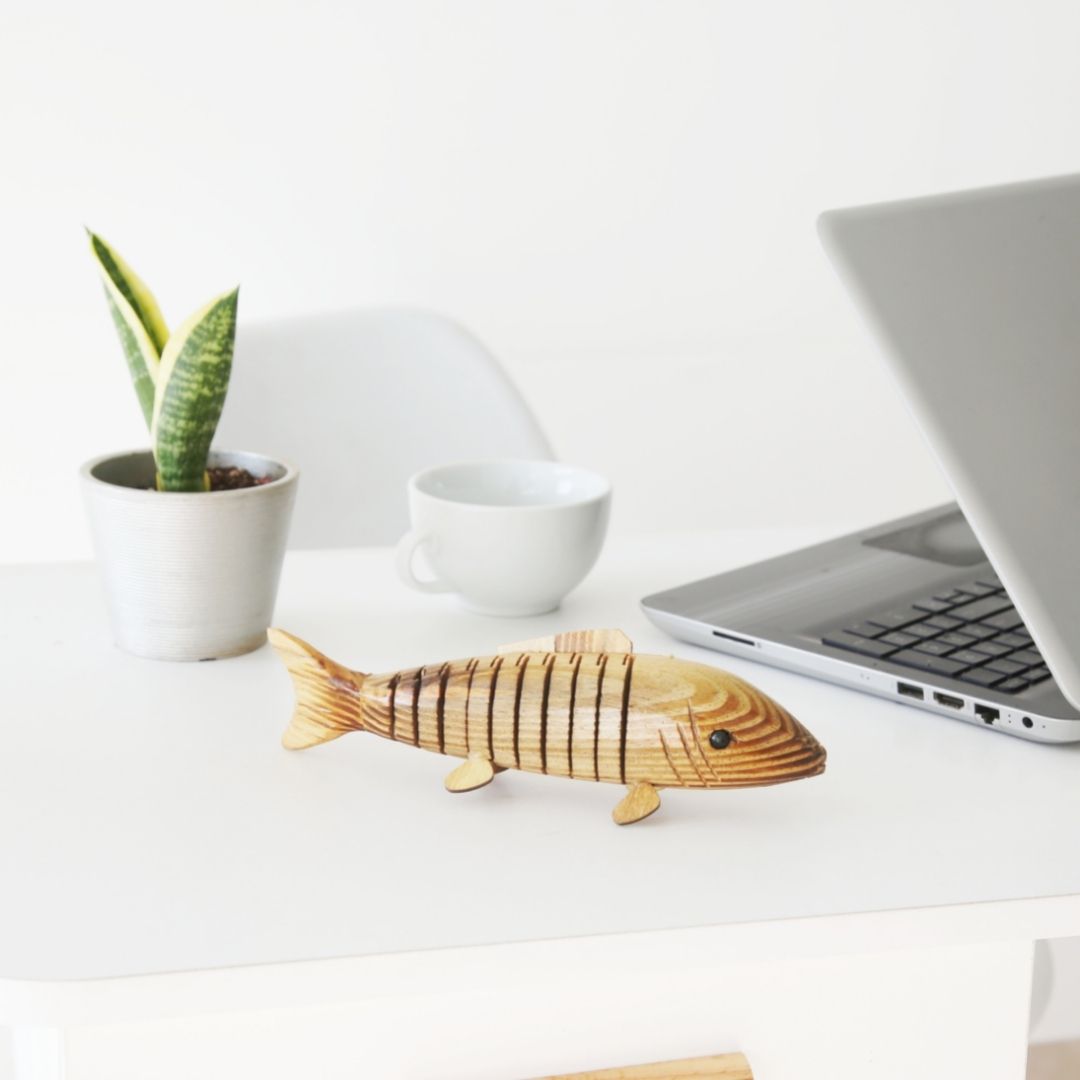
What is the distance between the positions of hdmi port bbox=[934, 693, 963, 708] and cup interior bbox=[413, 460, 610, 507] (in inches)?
9.7

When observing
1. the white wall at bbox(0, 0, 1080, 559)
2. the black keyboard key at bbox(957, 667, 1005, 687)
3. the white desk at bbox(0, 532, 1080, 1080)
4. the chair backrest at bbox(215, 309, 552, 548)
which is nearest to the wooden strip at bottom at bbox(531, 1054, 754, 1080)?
the white desk at bbox(0, 532, 1080, 1080)

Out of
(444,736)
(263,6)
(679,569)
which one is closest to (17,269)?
(263,6)

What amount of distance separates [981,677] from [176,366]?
1.28 ft

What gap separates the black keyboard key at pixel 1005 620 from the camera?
0.72 metres

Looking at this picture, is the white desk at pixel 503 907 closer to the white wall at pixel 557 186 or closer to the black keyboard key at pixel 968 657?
the black keyboard key at pixel 968 657

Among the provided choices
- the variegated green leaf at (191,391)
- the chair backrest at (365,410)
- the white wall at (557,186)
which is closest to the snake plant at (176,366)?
the variegated green leaf at (191,391)

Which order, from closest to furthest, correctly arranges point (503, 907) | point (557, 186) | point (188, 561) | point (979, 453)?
1. point (503, 907)
2. point (979, 453)
3. point (188, 561)
4. point (557, 186)

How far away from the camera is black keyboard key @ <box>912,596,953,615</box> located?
0.74 meters

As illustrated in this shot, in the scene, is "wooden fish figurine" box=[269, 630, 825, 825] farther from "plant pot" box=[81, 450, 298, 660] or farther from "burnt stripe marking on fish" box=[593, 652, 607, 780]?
"plant pot" box=[81, 450, 298, 660]

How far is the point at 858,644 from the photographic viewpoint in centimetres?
70

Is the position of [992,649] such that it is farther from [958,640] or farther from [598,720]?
[598,720]

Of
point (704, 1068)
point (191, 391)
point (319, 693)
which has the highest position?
point (191, 391)

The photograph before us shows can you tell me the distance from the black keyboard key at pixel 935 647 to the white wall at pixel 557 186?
1310 mm

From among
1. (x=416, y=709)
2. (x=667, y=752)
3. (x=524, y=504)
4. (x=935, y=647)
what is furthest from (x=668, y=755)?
(x=524, y=504)
